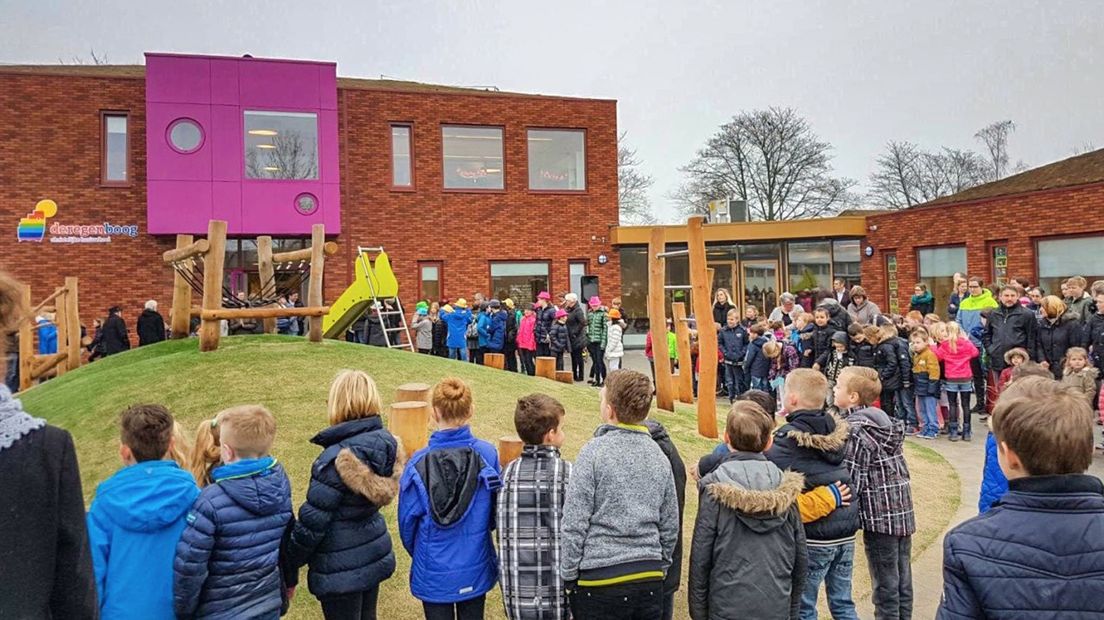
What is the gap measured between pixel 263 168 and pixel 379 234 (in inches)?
138

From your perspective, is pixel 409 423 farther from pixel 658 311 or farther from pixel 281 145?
pixel 281 145

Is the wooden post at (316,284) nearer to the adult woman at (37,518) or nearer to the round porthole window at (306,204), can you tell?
the adult woman at (37,518)

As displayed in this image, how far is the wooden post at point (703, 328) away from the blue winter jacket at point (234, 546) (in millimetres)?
5821

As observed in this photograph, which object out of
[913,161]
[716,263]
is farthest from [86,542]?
[913,161]

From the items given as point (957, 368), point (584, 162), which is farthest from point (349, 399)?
point (584, 162)

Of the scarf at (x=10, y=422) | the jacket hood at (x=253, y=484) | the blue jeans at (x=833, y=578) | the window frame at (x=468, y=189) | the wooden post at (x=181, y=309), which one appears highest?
the window frame at (x=468, y=189)

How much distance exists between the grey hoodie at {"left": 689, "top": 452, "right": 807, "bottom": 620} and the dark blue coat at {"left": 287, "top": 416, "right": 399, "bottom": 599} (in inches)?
60.2

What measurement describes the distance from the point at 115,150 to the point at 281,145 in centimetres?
419

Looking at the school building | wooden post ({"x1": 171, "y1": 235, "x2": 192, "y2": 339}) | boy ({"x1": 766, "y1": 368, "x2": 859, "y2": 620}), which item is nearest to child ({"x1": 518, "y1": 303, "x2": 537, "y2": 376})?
the school building

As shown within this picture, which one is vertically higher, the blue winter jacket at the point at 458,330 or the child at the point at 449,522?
the blue winter jacket at the point at 458,330

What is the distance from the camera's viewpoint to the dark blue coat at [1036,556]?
2.19 meters

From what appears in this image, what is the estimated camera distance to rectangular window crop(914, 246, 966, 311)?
20938mm

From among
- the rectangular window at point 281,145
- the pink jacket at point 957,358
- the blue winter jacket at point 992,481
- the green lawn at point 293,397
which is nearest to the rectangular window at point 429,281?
the rectangular window at point 281,145

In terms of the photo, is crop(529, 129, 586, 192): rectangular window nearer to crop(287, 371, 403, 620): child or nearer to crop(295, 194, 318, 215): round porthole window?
crop(295, 194, 318, 215): round porthole window
